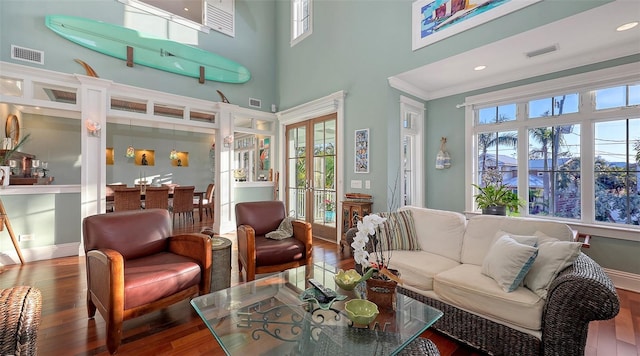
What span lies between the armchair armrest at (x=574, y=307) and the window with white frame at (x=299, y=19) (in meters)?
5.66

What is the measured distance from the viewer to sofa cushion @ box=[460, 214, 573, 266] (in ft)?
6.70

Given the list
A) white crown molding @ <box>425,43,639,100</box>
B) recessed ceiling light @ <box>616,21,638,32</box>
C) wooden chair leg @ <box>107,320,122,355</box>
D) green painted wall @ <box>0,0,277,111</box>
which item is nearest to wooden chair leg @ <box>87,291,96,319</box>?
wooden chair leg @ <box>107,320,122,355</box>

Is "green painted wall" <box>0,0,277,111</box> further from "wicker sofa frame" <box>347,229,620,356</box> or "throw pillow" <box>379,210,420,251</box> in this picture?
"wicker sofa frame" <box>347,229,620,356</box>

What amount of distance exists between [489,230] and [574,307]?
930 millimetres

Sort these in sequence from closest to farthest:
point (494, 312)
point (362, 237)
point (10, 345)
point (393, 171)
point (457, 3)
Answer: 1. point (10, 345)
2. point (362, 237)
3. point (494, 312)
4. point (457, 3)
5. point (393, 171)

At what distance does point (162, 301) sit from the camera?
1.98 metres

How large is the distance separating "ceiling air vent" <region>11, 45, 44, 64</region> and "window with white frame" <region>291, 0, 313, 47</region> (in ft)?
13.6

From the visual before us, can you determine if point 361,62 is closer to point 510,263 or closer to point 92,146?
point 510,263

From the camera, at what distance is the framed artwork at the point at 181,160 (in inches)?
338

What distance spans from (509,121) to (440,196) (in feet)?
4.82

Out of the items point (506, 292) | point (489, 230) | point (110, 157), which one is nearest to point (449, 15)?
point (489, 230)

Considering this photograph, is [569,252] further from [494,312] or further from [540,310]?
[494,312]

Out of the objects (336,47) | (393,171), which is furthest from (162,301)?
(336,47)

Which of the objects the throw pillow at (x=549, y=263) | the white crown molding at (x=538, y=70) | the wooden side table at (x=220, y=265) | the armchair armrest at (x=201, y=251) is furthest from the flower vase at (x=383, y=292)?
the white crown molding at (x=538, y=70)
